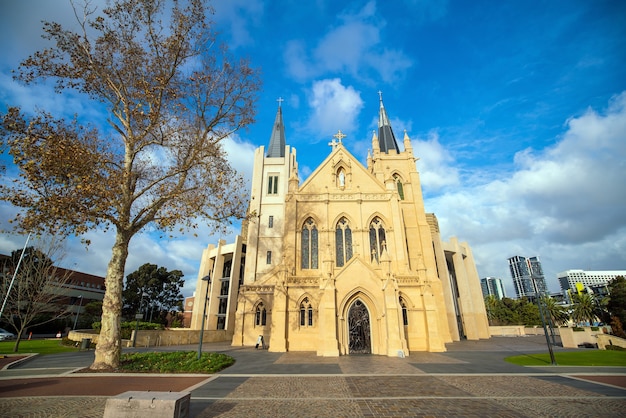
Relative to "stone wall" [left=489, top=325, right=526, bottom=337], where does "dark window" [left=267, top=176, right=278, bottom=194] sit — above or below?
above

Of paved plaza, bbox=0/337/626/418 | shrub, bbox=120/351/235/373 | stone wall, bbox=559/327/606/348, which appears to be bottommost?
paved plaza, bbox=0/337/626/418

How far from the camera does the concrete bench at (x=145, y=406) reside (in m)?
5.71

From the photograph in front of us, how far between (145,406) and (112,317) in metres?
8.78

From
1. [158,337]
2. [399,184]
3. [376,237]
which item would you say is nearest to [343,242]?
[376,237]

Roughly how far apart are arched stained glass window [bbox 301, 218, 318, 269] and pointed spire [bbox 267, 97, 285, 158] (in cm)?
1648

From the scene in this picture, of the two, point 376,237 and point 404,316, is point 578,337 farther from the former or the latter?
point 376,237

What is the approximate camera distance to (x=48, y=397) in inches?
322

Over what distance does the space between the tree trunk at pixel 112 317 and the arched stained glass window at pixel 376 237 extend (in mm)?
18307

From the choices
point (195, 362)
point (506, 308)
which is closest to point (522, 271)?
point (506, 308)

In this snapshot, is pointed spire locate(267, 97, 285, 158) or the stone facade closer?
the stone facade

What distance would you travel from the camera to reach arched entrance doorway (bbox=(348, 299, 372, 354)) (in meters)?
20.0

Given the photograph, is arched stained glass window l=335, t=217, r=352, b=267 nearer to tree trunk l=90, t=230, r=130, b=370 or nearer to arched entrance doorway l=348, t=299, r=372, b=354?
arched entrance doorway l=348, t=299, r=372, b=354

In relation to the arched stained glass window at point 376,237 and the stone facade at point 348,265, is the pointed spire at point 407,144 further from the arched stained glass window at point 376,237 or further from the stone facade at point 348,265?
the arched stained glass window at point 376,237

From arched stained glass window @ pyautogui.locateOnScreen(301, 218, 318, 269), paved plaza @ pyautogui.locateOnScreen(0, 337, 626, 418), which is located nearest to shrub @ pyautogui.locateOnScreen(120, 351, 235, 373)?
paved plaza @ pyautogui.locateOnScreen(0, 337, 626, 418)
